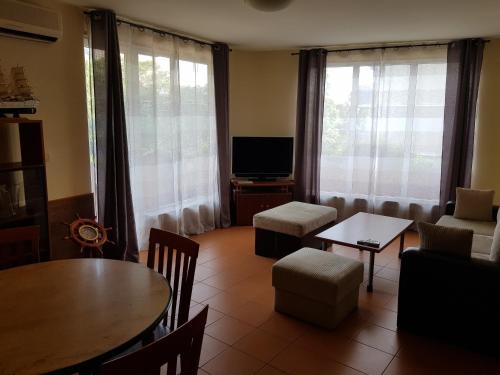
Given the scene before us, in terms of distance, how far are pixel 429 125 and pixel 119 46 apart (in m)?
3.85

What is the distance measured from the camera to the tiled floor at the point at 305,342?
245 centimetres

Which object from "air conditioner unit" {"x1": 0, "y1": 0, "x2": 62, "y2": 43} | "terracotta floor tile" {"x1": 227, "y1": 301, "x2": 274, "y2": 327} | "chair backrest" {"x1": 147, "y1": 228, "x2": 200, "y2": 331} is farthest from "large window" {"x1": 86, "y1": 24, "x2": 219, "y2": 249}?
"chair backrest" {"x1": 147, "y1": 228, "x2": 200, "y2": 331}

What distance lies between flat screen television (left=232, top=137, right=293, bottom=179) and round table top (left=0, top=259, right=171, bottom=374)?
3623 mm

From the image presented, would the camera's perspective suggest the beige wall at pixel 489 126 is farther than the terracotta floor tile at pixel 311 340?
Yes

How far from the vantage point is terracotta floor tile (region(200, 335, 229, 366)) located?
254 centimetres

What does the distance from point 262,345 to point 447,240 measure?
1431mm

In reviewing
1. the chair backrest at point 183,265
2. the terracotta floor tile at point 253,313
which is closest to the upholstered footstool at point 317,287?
the terracotta floor tile at point 253,313

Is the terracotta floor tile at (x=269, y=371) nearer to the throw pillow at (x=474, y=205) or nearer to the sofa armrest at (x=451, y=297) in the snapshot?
the sofa armrest at (x=451, y=297)

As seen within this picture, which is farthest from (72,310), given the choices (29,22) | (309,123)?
(309,123)

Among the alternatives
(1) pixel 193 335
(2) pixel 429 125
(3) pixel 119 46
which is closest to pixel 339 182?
(2) pixel 429 125

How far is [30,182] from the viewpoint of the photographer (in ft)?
9.97

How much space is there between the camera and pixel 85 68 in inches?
145

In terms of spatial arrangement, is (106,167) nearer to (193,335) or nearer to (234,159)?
(234,159)

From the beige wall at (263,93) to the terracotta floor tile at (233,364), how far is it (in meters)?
3.78
